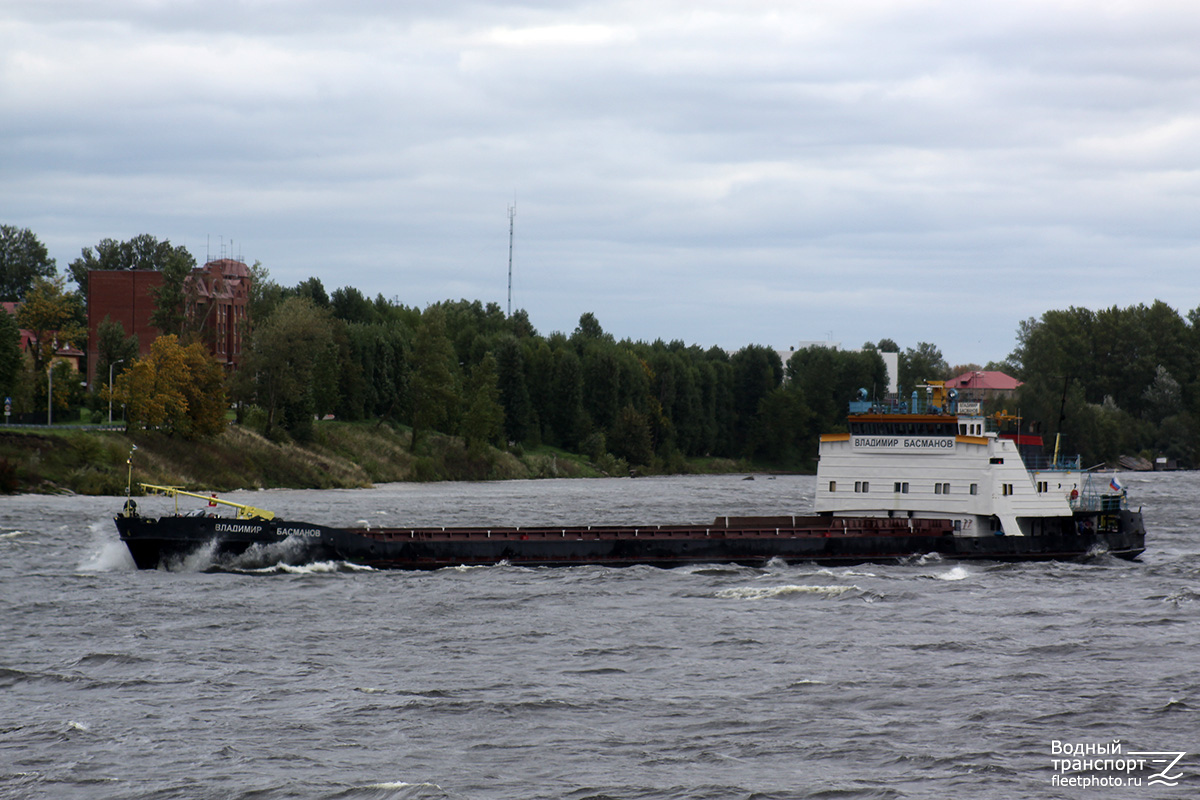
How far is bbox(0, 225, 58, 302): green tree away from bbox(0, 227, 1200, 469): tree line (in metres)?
0.22

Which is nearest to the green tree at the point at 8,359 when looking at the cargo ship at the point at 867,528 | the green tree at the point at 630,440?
the cargo ship at the point at 867,528

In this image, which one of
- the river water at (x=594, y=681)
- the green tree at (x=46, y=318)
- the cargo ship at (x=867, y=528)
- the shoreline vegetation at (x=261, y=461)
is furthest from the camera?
the green tree at (x=46, y=318)

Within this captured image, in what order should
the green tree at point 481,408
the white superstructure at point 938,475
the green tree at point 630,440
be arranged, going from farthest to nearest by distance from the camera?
the green tree at point 630,440 < the green tree at point 481,408 < the white superstructure at point 938,475

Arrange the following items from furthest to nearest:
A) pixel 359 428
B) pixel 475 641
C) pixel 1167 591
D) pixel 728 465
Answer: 1. pixel 728 465
2. pixel 359 428
3. pixel 1167 591
4. pixel 475 641

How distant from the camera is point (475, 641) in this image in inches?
1293

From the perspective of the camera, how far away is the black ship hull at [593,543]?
43.7 metres

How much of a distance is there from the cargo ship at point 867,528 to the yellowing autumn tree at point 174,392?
58073mm

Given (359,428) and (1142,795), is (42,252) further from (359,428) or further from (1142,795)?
(1142,795)

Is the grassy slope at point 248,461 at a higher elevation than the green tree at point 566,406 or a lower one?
lower

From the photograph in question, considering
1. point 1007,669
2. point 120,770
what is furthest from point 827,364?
point 120,770

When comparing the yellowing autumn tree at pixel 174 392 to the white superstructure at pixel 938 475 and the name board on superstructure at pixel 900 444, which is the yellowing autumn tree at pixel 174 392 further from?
the name board on superstructure at pixel 900 444

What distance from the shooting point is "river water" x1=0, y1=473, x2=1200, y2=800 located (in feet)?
70.4

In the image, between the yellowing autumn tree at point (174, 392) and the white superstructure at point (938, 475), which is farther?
the yellowing autumn tree at point (174, 392)

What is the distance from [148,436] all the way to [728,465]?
105 m
